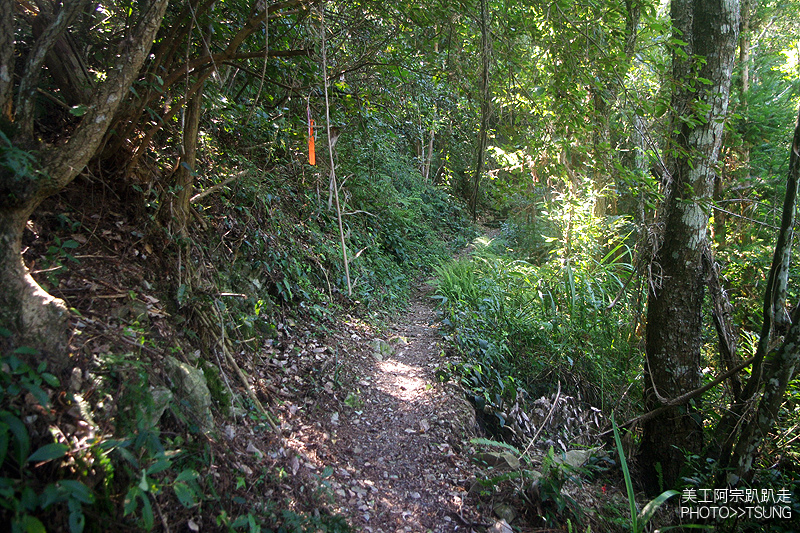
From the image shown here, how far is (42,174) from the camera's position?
219cm

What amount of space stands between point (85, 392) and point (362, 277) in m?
5.47

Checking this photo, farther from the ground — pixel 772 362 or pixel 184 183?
pixel 184 183

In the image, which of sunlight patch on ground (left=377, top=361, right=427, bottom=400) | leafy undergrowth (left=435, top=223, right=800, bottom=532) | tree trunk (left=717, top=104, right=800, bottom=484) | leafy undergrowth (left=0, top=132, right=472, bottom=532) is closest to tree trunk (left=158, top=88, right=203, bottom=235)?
leafy undergrowth (left=0, top=132, right=472, bottom=532)

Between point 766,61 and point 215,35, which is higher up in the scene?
point 766,61

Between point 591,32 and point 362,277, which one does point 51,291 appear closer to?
point 591,32

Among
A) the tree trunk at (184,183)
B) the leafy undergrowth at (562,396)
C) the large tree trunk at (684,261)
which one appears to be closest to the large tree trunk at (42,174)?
the tree trunk at (184,183)

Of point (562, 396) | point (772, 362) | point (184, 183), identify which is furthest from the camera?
point (562, 396)

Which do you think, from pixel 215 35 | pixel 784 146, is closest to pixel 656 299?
pixel 215 35

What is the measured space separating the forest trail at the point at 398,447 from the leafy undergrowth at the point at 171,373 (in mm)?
241

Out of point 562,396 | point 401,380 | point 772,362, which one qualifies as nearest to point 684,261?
point 772,362

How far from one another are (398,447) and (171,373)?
201 centimetres

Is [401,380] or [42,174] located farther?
[401,380]

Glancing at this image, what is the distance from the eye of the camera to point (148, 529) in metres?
1.70

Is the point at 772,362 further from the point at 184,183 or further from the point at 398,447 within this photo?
A: the point at 184,183
